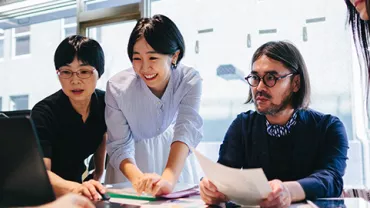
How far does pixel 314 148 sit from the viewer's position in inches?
51.1

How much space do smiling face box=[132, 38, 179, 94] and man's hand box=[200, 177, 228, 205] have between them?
0.56 m

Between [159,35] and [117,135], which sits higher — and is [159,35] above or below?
above

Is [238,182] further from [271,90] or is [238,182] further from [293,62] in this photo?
[293,62]

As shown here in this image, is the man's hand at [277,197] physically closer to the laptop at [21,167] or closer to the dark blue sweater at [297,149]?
the dark blue sweater at [297,149]

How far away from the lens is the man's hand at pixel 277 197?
925mm

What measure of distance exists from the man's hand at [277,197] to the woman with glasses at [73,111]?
929mm

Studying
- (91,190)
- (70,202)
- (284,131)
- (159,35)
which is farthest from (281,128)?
(70,202)

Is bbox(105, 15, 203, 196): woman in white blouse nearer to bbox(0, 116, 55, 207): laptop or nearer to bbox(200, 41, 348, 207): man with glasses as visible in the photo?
bbox(200, 41, 348, 207): man with glasses

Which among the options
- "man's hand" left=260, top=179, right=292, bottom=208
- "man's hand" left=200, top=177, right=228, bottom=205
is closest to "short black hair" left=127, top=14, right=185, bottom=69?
"man's hand" left=200, top=177, right=228, bottom=205

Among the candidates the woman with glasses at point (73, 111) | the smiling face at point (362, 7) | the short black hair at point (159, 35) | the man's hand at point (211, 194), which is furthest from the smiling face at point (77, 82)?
the smiling face at point (362, 7)

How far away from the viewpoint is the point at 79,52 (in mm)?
1584

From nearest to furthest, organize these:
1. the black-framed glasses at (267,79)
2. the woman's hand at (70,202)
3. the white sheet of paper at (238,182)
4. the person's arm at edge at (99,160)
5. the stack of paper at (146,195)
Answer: the woman's hand at (70,202) → the white sheet of paper at (238,182) → the stack of paper at (146,195) → the black-framed glasses at (267,79) → the person's arm at edge at (99,160)

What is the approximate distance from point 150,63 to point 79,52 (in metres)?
0.36

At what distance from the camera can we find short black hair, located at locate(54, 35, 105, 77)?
158cm
